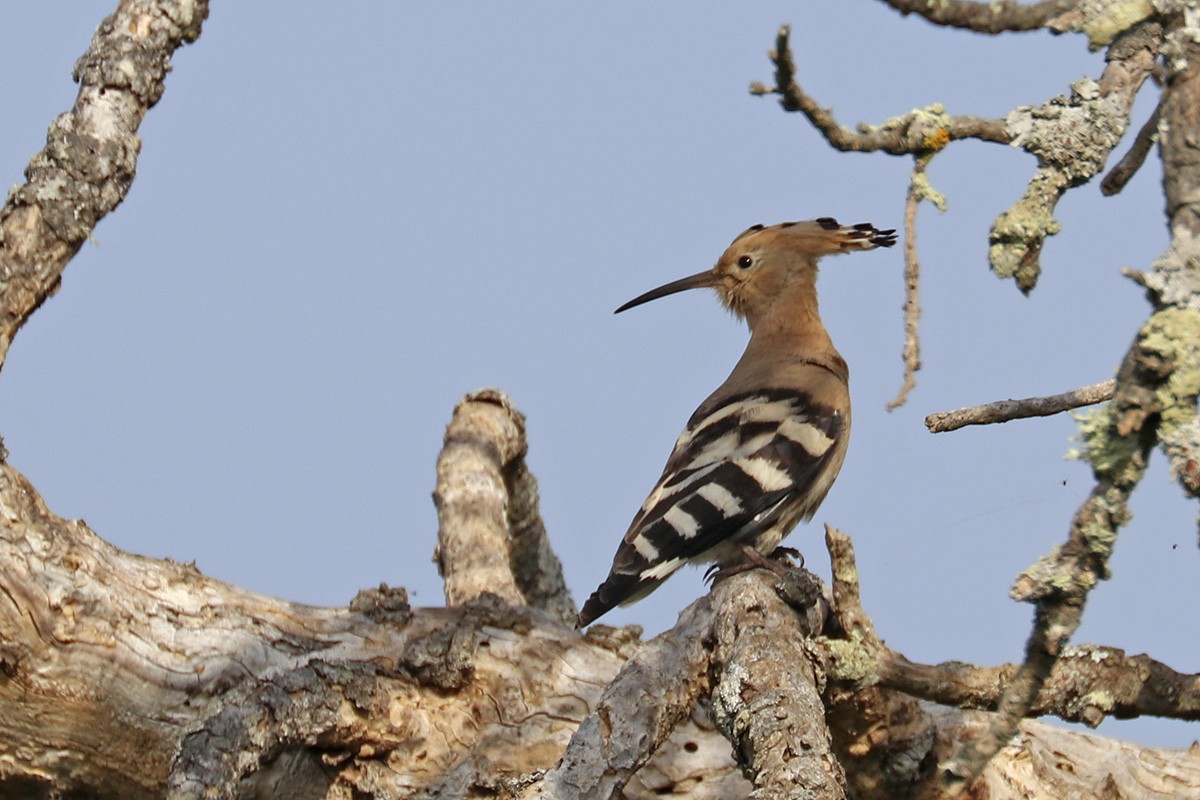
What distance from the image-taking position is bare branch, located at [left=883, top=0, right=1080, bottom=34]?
2.04 meters

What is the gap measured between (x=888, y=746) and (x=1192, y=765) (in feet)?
2.49

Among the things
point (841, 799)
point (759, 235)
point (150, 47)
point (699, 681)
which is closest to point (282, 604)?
point (699, 681)

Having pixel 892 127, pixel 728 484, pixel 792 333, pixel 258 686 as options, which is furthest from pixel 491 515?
pixel 892 127

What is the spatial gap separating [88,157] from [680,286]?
2.90m

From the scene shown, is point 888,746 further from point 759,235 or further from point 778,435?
point 759,235

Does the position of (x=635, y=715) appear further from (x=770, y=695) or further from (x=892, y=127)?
(x=892, y=127)

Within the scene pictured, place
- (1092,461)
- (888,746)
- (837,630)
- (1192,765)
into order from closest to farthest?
(1092,461) → (837,630) → (888,746) → (1192,765)

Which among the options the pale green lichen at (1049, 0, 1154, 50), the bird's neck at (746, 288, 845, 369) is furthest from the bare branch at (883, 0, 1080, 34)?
the bird's neck at (746, 288, 845, 369)

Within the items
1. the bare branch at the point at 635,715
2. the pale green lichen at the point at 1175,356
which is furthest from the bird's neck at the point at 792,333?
the pale green lichen at the point at 1175,356

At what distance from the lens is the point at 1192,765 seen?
10.5ft

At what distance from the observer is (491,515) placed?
14.6 ft

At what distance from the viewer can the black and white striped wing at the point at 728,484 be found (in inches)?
154

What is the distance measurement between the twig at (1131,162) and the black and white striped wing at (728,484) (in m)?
1.83

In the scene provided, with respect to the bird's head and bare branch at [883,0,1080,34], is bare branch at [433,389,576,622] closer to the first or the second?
the bird's head
